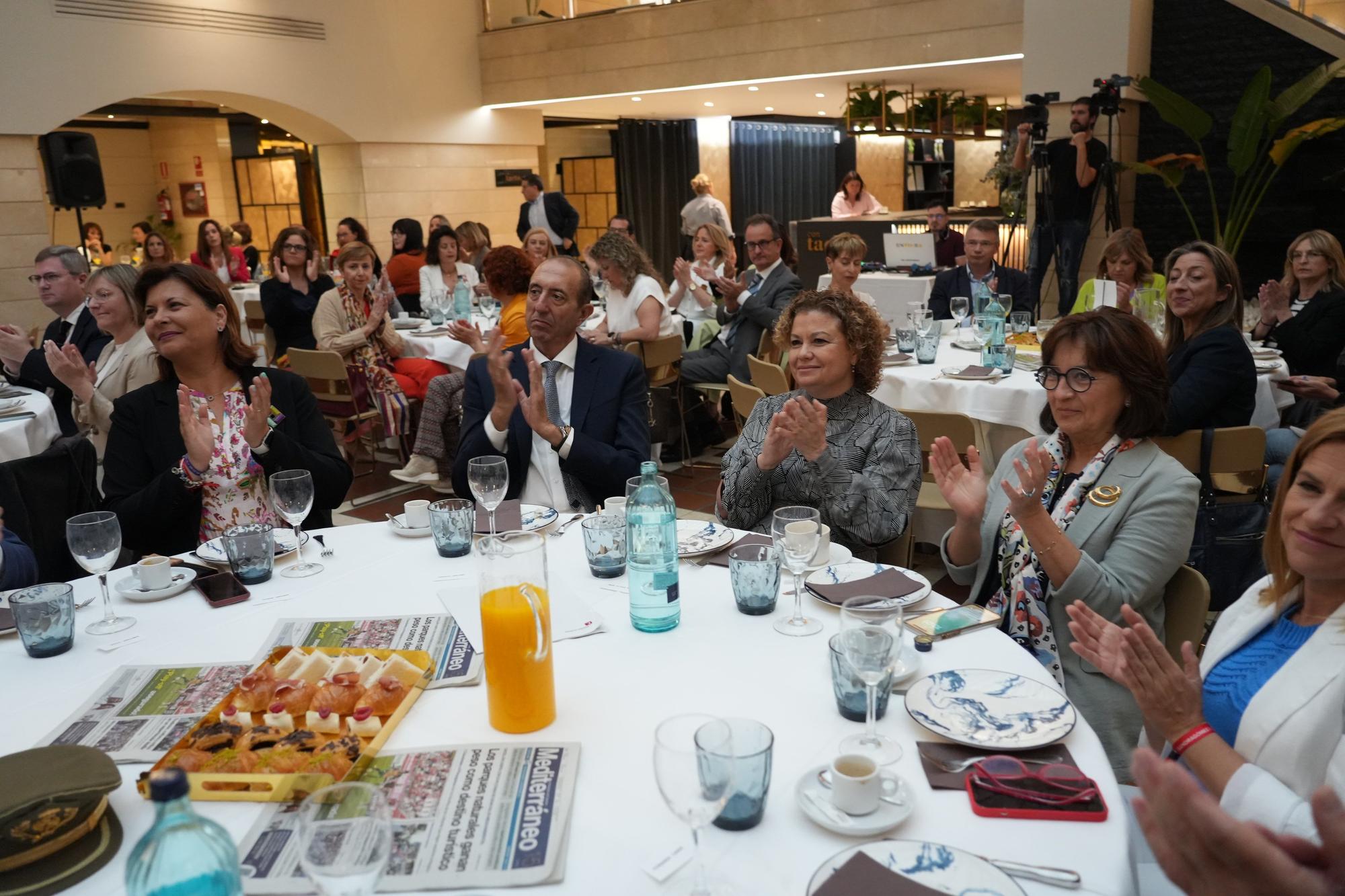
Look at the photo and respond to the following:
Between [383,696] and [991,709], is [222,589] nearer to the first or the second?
[383,696]

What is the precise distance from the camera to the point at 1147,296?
455cm

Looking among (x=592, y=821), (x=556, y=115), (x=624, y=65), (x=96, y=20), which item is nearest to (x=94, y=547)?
(x=592, y=821)

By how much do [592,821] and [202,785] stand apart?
543 mm

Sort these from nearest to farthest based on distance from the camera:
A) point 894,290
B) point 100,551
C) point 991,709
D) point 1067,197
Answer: point 991,709, point 100,551, point 894,290, point 1067,197

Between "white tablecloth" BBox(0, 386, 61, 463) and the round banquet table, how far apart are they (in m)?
2.05

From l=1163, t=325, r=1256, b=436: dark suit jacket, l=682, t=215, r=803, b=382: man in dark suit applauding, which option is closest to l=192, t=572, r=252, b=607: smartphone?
l=1163, t=325, r=1256, b=436: dark suit jacket

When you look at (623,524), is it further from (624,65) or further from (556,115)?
(556,115)

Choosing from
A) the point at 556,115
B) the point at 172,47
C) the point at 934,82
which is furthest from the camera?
the point at 556,115

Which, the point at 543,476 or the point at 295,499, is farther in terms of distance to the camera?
the point at 543,476

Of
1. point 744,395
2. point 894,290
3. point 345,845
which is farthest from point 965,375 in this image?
point 894,290

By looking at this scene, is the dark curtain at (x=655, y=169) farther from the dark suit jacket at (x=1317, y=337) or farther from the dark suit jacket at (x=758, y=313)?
the dark suit jacket at (x=1317, y=337)

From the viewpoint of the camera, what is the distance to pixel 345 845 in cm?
105

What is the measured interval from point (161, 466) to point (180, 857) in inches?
83.8

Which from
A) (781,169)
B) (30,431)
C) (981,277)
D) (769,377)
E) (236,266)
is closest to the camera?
(30,431)
